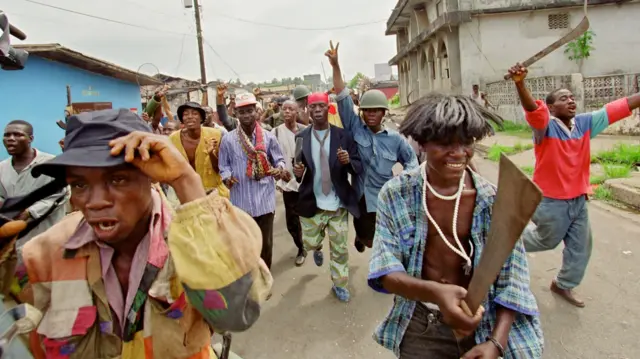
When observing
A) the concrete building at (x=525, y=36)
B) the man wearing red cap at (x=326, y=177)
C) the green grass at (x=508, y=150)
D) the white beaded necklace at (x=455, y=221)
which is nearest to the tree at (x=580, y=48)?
the concrete building at (x=525, y=36)

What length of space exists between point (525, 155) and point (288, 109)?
689cm

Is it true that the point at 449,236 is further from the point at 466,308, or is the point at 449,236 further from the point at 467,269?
the point at 466,308

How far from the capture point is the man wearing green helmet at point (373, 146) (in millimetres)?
4207

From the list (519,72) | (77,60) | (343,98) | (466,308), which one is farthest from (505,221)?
(77,60)

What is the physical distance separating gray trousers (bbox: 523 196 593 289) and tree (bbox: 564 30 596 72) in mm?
17985

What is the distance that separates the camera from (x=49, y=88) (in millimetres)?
11188

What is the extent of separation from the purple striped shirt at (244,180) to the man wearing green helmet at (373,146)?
0.83 m

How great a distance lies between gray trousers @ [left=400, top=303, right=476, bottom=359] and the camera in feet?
6.03

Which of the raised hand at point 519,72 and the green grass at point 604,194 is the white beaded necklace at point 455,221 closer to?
the raised hand at point 519,72

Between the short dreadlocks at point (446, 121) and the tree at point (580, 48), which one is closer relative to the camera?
the short dreadlocks at point (446, 121)

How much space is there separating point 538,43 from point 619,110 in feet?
59.9

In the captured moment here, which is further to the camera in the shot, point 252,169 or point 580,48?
point 580,48

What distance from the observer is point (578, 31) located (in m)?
2.92

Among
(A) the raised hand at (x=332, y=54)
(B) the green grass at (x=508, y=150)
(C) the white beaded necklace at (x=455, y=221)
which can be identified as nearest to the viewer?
(C) the white beaded necklace at (x=455, y=221)
